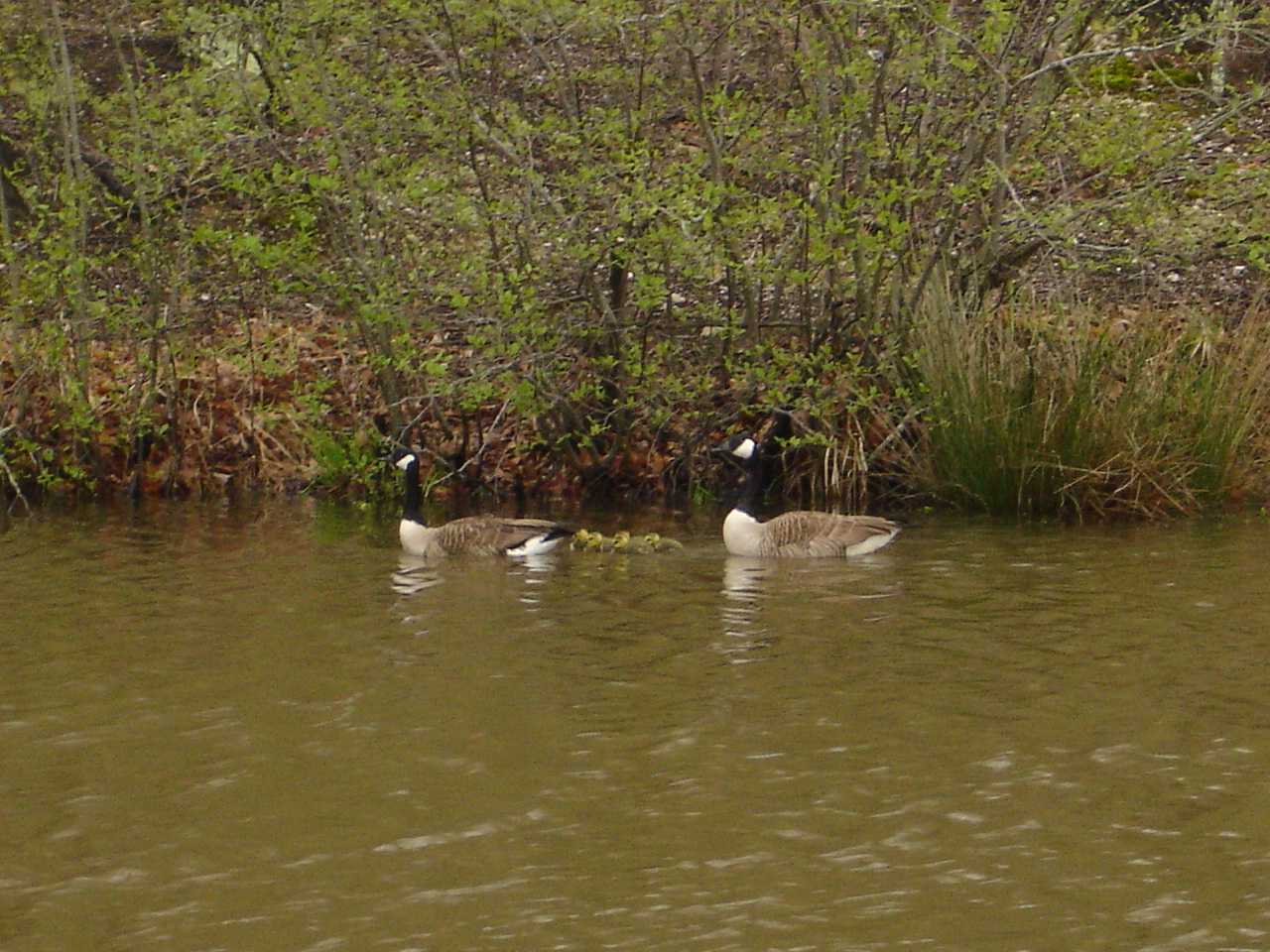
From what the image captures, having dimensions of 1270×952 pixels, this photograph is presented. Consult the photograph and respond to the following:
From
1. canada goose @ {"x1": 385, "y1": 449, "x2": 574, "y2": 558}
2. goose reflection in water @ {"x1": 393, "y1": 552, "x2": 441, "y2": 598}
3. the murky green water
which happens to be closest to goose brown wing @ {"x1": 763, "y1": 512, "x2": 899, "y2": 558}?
the murky green water

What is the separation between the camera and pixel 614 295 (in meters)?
16.2

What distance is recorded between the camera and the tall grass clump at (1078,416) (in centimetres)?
1489

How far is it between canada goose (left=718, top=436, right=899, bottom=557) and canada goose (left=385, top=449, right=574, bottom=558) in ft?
4.37

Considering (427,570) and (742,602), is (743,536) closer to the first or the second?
(742,602)

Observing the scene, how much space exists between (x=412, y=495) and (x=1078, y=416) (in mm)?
5517

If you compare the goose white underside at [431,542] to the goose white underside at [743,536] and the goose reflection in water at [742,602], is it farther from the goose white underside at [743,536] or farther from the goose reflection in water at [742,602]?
the goose reflection in water at [742,602]

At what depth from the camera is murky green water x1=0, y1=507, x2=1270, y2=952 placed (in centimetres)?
602

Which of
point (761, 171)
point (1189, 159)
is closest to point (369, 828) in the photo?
point (761, 171)

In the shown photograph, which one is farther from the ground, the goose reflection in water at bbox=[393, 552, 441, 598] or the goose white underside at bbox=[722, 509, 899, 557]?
the goose white underside at bbox=[722, 509, 899, 557]

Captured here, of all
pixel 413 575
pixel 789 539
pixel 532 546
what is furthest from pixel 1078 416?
pixel 413 575

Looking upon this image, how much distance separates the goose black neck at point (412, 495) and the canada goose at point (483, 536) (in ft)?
0.11

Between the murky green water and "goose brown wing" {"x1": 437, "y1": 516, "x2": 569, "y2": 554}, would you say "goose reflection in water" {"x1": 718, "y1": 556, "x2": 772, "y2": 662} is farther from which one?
"goose brown wing" {"x1": 437, "y1": 516, "x2": 569, "y2": 554}

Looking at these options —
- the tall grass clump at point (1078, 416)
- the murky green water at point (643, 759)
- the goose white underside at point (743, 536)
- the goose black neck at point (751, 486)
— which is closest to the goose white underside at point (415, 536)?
the murky green water at point (643, 759)

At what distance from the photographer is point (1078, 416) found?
14.8m
